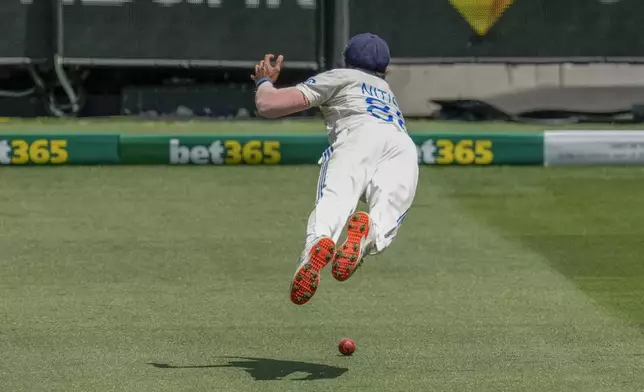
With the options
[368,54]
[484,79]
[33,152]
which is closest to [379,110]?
[368,54]

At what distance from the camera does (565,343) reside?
7559 millimetres

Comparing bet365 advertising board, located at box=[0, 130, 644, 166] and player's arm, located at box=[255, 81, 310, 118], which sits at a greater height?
player's arm, located at box=[255, 81, 310, 118]

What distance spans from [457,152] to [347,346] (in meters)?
6.44

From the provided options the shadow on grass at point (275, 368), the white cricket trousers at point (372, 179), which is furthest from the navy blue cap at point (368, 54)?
the shadow on grass at point (275, 368)

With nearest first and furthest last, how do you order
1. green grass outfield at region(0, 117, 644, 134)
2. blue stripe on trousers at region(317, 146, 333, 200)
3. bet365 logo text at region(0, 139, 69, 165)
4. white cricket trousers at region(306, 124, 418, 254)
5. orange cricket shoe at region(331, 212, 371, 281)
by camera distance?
orange cricket shoe at region(331, 212, 371, 281)
white cricket trousers at region(306, 124, 418, 254)
blue stripe on trousers at region(317, 146, 333, 200)
bet365 logo text at region(0, 139, 69, 165)
green grass outfield at region(0, 117, 644, 134)

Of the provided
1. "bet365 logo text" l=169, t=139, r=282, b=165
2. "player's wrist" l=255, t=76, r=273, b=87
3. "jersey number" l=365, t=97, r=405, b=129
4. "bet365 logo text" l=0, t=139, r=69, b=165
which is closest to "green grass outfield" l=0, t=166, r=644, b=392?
"bet365 logo text" l=169, t=139, r=282, b=165

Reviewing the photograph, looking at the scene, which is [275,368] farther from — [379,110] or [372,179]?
[379,110]

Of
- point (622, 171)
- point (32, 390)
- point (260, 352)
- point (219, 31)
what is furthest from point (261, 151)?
point (32, 390)

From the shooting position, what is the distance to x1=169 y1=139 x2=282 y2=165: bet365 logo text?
13.3 meters

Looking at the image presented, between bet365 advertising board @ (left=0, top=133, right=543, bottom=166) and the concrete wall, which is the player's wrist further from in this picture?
the concrete wall

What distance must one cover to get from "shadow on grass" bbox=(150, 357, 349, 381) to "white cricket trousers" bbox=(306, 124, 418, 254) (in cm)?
62

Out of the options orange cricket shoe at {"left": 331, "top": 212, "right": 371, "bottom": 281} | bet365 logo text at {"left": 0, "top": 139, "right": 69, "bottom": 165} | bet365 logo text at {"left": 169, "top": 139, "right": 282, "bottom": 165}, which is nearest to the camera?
orange cricket shoe at {"left": 331, "top": 212, "right": 371, "bottom": 281}

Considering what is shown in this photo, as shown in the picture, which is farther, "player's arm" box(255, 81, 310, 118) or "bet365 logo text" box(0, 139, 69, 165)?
"bet365 logo text" box(0, 139, 69, 165)

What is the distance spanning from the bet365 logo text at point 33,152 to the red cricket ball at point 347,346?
6.49 m
